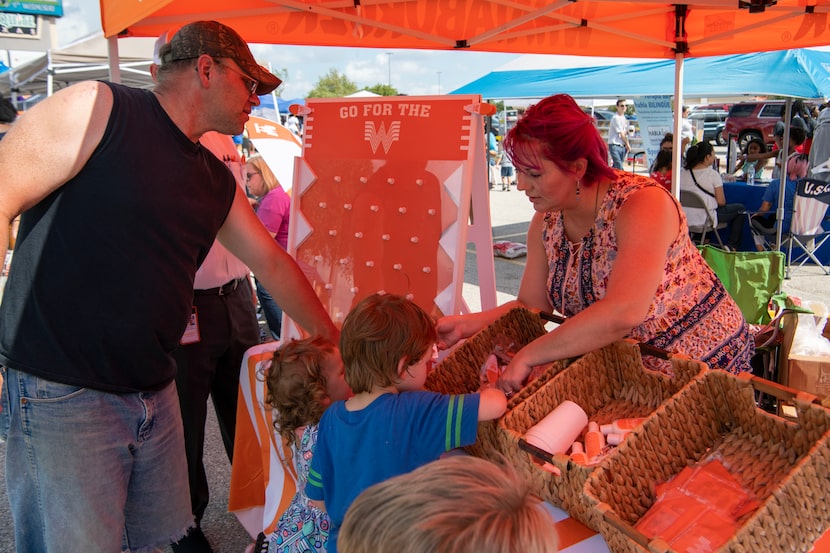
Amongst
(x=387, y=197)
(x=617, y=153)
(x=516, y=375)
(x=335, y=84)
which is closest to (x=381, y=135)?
(x=387, y=197)

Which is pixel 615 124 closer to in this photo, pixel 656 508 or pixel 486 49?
pixel 486 49

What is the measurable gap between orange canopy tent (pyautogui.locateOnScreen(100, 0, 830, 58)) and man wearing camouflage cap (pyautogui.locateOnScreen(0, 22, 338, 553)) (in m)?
1.76

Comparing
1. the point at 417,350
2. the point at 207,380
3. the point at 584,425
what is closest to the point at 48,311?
the point at 417,350

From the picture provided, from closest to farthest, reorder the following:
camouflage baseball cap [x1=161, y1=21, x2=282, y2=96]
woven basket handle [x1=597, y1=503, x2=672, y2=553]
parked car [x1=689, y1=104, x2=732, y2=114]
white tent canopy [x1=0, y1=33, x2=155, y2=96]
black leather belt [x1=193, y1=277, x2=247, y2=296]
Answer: woven basket handle [x1=597, y1=503, x2=672, y2=553]
camouflage baseball cap [x1=161, y1=21, x2=282, y2=96]
black leather belt [x1=193, y1=277, x2=247, y2=296]
white tent canopy [x1=0, y1=33, x2=155, y2=96]
parked car [x1=689, y1=104, x2=732, y2=114]

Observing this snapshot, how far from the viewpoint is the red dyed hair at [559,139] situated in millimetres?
1608

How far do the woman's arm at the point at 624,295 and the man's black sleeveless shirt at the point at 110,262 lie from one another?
89 cm

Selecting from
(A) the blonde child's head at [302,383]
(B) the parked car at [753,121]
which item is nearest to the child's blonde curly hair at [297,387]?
(A) the blonde child's head at [302,383]

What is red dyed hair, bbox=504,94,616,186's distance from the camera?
1.61 metres

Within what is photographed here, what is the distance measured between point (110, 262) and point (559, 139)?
1135mm

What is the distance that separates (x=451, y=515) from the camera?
69 centimetres

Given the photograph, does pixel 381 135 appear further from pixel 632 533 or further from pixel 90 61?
pixel 90 61

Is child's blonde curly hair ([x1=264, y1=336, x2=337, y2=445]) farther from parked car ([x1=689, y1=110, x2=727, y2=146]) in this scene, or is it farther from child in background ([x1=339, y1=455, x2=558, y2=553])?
parked car ([x1=689, y1=110, x2=727, y2=146])

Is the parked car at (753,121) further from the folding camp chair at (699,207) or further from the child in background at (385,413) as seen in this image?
the child in background at (385,413)

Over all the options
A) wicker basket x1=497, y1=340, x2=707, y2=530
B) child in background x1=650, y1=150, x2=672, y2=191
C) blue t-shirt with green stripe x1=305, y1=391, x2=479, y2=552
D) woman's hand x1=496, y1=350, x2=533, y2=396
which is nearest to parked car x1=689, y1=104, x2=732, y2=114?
child in background x1=650, y1=150, x2=672, y2=191
